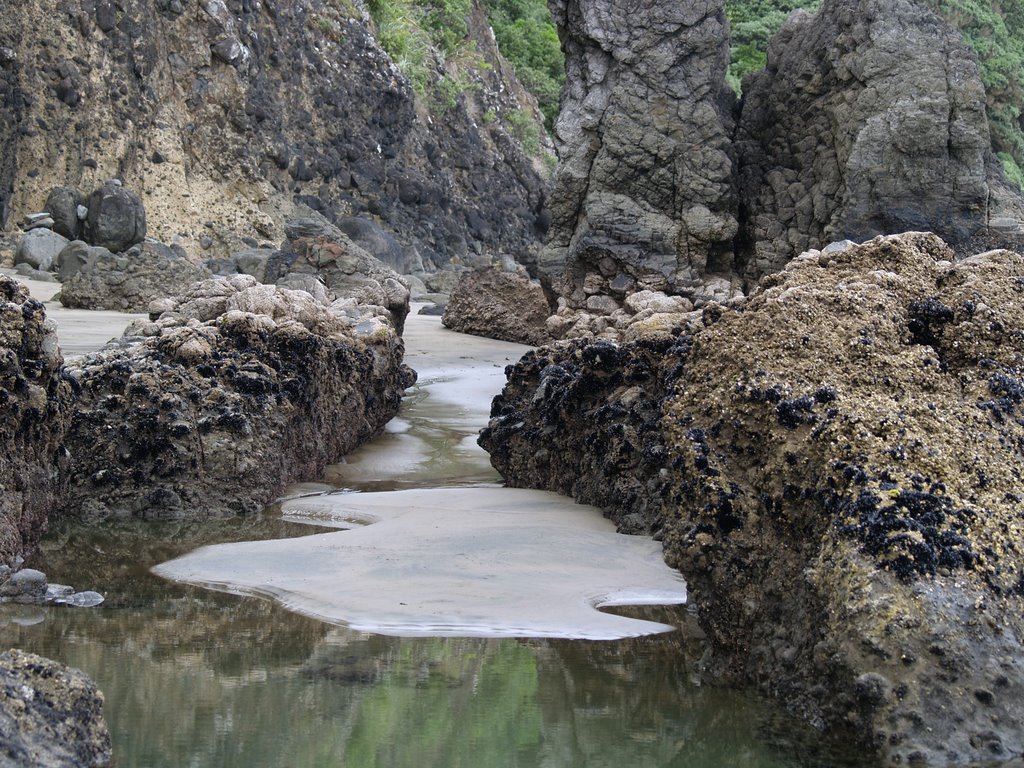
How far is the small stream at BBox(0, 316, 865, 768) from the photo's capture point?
2.52 meters

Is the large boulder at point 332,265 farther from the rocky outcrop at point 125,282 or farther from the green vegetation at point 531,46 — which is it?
the green vegetation at point 531,46

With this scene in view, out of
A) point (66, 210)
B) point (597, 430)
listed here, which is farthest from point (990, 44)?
point (597, 430)

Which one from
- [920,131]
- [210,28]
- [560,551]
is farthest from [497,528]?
[210,28]

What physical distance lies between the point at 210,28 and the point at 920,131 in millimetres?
16694

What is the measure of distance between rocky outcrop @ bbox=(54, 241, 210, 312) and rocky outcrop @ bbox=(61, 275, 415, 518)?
6423mm

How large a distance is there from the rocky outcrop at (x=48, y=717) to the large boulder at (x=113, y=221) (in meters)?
17.1

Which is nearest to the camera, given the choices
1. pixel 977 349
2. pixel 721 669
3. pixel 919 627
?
pixel 919 627

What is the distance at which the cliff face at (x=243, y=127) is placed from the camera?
20.0 m

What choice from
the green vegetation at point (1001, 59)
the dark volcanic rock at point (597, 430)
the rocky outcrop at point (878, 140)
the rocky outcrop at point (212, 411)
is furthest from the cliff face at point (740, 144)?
the dark volcanic rock at point (597, 430)

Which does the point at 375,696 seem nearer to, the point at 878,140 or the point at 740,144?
the point at 878,140

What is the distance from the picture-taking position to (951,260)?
422 centimetres

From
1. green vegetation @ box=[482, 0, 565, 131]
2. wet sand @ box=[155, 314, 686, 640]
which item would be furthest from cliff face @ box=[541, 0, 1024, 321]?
green vegetation @ box=[482, 0, 565, 131]

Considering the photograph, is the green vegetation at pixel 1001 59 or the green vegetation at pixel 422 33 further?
the green vegetation at pixel 422 33

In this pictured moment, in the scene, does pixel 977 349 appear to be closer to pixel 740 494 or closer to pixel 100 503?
pixel 740 494
